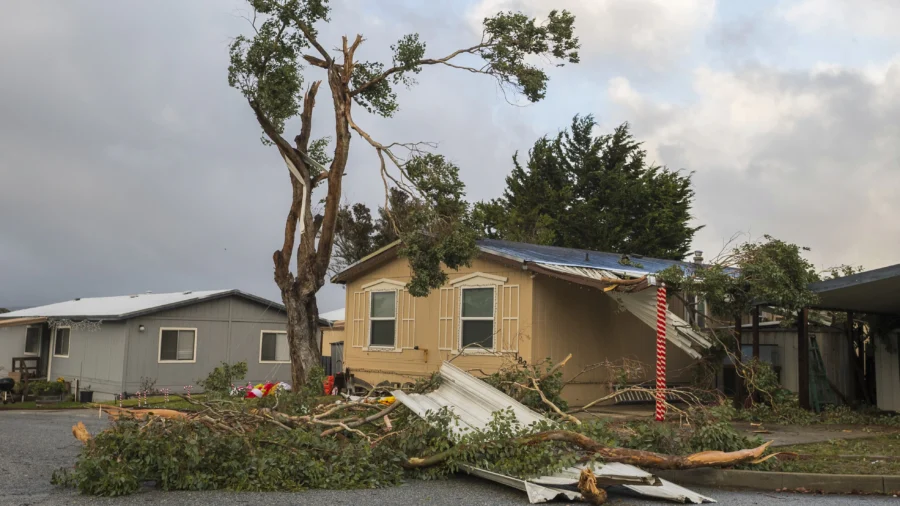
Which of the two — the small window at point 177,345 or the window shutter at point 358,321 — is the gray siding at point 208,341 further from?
the window shutter at point 358,321

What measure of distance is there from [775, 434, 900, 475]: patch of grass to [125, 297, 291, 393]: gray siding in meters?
18.3

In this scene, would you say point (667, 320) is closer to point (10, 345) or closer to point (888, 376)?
point (888, 376)

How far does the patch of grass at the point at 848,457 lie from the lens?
30.5ft

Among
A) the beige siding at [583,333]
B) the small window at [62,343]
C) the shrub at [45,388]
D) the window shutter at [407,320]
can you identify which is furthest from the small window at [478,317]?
the small window at [62,343]

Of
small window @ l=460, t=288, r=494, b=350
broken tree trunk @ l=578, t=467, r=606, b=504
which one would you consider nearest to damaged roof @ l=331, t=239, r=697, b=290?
small window @ l=460, t=288, r=494, b=350

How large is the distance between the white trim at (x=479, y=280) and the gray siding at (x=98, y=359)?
1137 cm

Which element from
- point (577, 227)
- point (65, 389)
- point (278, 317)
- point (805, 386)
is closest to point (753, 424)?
point (805, 386)

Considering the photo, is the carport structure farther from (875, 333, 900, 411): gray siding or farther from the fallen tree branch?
the fallen tree branch

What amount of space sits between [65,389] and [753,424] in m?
20.6

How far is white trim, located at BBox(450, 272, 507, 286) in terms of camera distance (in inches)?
682

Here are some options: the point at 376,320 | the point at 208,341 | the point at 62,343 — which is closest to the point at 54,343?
the point at 62,343

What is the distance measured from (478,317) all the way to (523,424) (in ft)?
26.1

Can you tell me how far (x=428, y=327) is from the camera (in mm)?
18688

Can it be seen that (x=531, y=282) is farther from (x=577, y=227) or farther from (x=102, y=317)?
(x=577, y=227)
